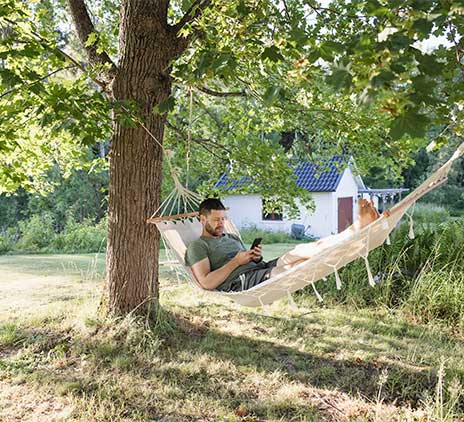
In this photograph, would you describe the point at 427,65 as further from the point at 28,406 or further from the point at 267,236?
the point at 267,236

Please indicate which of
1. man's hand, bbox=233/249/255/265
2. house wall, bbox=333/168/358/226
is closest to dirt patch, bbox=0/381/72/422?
man's hand, bbox=233/249/255/265

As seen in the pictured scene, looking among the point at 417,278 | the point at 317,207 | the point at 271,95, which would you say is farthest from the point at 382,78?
the point at 317,207

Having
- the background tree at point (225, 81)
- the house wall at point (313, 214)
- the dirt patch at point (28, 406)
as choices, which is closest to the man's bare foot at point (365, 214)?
the background tree at point (225, 81)

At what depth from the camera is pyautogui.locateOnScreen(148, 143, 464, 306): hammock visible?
7.17ft

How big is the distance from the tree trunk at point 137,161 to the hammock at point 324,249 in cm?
22

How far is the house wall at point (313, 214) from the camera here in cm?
1392

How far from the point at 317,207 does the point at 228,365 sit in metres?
11.8

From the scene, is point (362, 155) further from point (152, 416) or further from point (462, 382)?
point (152, 416)

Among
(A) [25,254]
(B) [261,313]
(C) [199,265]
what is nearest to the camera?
(C) [199,265]

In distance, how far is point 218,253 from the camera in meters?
3.03

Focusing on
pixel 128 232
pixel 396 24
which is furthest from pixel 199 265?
pixel 396 24

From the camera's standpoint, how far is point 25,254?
9.15 m

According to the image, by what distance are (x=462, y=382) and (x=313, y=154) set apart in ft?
8.10

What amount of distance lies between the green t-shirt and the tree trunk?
0.38 m
